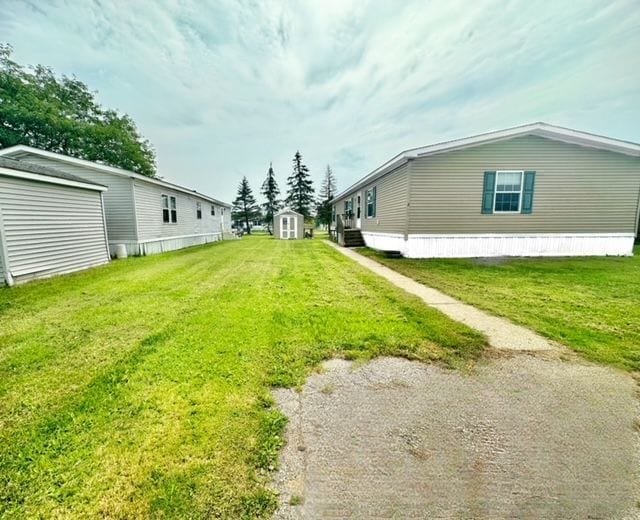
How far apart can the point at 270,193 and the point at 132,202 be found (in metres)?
35.2

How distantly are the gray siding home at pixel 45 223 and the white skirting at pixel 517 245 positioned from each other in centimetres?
1016

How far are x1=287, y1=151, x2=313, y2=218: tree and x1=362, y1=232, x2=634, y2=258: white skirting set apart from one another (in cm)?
3237

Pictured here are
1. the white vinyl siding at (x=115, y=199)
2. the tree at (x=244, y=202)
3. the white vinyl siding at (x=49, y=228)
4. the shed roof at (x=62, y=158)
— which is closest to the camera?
the white vinyl siding at (x=49, y=228)

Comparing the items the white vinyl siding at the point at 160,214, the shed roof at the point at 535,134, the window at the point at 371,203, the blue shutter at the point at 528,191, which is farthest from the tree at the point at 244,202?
the blue shutter at the point at 528,191

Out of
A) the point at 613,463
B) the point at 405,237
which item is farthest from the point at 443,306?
the point at 405,237

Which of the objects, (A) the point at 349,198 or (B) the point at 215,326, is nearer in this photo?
(B) the point at 215,326

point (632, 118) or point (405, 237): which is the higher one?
point (632, 118)

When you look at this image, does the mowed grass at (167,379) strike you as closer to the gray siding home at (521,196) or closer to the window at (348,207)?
the gray siding home at (521,196)

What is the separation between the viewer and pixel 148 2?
892 cm

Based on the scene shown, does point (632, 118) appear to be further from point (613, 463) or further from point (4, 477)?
point (4, 477)

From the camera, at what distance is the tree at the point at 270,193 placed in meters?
44.5

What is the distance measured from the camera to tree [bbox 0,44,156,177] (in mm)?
18062

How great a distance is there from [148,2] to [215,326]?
1096cm

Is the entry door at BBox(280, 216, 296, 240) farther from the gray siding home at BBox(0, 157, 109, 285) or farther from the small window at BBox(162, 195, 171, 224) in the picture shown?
the gray siding home at BBox(0, 157, 109, 285)
